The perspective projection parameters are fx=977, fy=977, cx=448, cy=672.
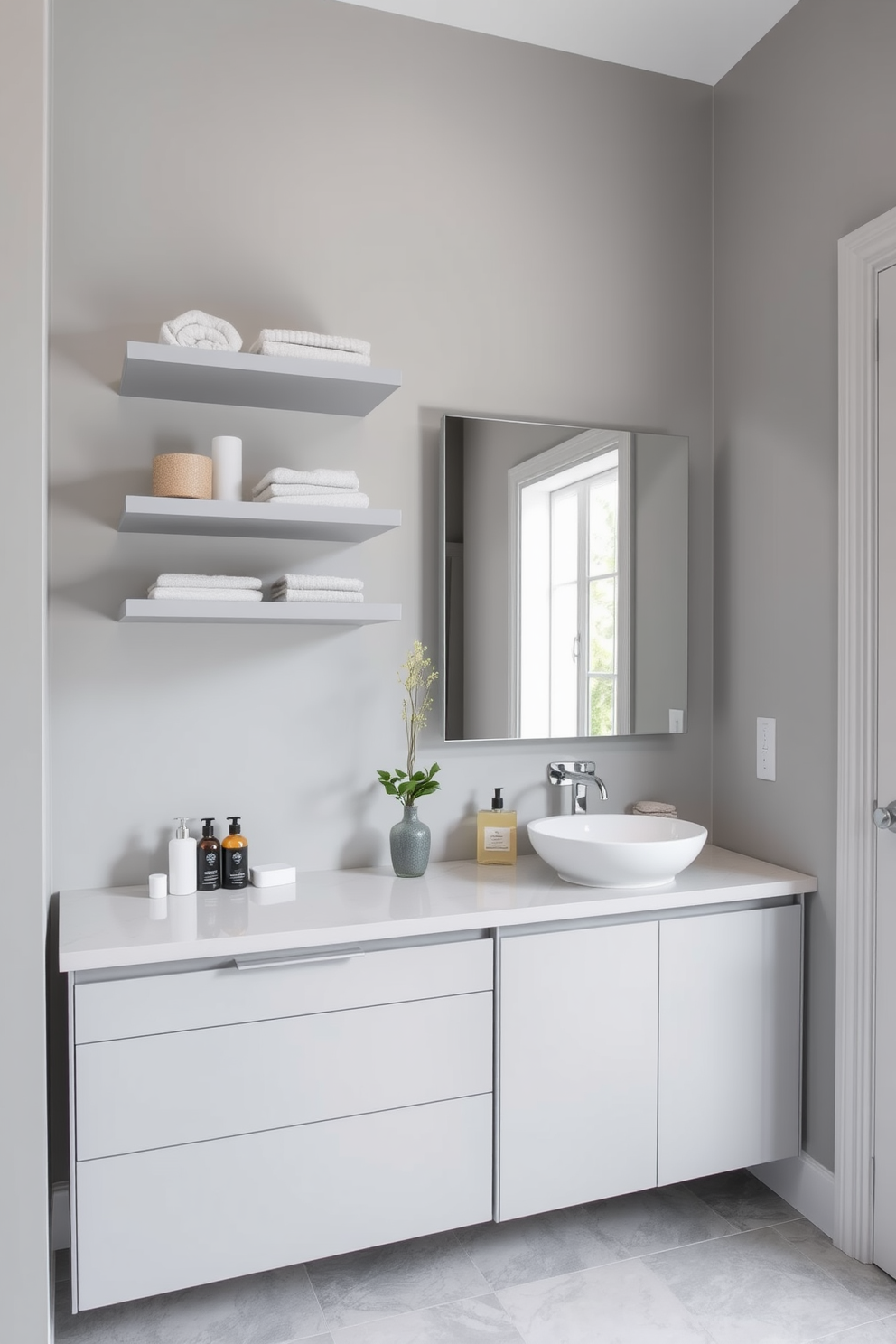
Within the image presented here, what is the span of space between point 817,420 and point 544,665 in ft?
2.78

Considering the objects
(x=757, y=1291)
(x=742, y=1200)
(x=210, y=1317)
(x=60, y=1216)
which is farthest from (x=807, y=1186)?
(x=60, y=1216)

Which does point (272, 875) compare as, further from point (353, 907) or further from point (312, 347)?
point (312, 347)

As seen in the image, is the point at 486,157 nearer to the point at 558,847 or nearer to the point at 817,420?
the point at 817,420

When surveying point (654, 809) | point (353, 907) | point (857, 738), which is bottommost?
point (353, 907)

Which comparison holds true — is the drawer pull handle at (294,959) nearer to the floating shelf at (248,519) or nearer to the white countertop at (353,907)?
the white countertop at (353,907)

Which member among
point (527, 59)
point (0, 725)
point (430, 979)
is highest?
point (527, 59)

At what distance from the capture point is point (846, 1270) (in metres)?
2.05

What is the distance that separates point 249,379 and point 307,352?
13 centimetres

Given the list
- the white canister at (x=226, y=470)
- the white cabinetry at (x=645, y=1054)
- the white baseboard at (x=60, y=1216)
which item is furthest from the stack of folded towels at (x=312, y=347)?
the white baseboard at (x=60, y=1216)

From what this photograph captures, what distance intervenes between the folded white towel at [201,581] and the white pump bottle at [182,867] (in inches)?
20.1

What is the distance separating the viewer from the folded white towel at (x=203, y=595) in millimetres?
1932

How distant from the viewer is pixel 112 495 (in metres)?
2.11

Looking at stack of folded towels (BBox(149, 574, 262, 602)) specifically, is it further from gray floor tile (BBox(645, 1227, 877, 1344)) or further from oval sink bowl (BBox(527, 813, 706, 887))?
gray floor tile (BBox(645, 1227, 877, 1344))

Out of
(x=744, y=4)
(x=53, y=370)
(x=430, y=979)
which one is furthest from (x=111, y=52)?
(x=430, y=979)
